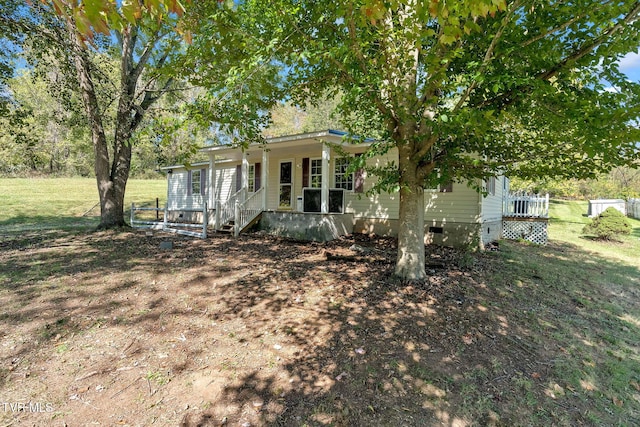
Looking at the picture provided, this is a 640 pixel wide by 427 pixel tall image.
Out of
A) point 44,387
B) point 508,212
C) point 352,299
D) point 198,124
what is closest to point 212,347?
point 44,387

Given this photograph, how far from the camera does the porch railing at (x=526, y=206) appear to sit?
39.5ft

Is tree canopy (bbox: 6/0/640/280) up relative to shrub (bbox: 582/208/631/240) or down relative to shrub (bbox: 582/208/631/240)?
up

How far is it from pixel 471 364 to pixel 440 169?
289 centimetres

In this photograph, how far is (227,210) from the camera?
11.5 m

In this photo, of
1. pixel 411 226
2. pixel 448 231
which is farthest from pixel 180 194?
pixel 411 226

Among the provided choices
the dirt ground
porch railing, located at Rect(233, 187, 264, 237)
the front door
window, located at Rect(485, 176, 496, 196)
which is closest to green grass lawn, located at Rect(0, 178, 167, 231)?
porch railing, located at Rect(233, 187, 264, 237)

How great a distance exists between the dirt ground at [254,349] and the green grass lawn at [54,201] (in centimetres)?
1048

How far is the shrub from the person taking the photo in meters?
13.1

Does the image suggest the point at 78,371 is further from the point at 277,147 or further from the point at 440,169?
the point at 277,147

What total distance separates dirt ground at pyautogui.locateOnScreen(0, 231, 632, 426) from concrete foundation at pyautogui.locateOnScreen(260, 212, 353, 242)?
3852 millimetres

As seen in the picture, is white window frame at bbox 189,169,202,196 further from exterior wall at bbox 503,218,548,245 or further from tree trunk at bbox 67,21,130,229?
exterior wall at bbox 503,218,548,245

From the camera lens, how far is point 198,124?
162 inches

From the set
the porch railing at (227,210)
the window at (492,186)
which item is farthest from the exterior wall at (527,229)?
the porch railing at (227,210)

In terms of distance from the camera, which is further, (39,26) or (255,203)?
(255,203)
